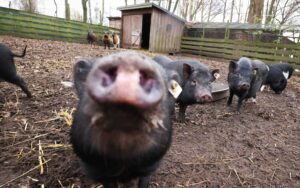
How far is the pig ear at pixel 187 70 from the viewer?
322 cm

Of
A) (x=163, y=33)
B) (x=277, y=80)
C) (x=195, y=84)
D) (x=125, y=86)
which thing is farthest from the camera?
(x=163, y=33)

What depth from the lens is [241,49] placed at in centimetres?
1136

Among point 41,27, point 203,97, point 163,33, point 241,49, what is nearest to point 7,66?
point 203,97

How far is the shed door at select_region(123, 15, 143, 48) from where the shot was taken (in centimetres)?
1433

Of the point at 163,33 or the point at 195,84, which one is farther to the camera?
the point at 163,33

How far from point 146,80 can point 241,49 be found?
11672 mm

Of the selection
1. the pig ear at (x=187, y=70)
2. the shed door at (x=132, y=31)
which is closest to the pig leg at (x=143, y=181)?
the pig ear at (x=187, y=70)

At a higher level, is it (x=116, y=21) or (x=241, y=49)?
(x=116, y=21)

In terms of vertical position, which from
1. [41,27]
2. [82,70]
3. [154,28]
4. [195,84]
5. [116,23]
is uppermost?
[116,23]

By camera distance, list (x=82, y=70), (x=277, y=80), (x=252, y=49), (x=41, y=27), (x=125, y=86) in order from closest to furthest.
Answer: (x=125, y=86), (x=82, y=70), (x=277, y=80), (x=252, y=49), (x=41, y=27)

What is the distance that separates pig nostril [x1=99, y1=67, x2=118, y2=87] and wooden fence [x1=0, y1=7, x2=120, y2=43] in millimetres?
13000

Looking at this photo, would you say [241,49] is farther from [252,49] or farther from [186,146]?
[186,146]

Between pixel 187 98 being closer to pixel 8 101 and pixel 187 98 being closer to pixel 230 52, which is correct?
pixel 8 101

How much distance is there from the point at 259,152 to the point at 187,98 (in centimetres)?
110
